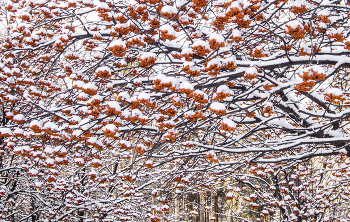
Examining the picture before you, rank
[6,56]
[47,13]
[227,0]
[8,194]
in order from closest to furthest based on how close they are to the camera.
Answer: [227,0] → [47,13] → [6,56] → [8,194]

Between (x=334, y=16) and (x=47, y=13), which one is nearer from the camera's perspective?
(x=334, y=16)

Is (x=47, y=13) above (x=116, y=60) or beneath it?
above

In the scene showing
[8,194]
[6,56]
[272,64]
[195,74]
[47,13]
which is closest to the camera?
[195,74]

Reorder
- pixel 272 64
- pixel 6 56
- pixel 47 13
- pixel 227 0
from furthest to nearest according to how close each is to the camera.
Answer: pixel 6 56 → pixel 47 13 → pixel 272 64 → pixel 227 0

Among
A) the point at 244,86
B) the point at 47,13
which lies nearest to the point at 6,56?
the point at 47,13

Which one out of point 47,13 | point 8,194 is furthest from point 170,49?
point 8,194

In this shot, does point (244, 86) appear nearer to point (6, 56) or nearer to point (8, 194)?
point (6, 56)

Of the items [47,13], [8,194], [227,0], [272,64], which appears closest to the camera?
[227,0]

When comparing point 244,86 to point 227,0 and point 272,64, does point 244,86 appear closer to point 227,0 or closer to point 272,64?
point 272,64

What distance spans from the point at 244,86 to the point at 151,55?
1.99 meters

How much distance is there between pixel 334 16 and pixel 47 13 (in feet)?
12.4

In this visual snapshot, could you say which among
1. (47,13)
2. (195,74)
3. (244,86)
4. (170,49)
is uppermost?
(47,13)

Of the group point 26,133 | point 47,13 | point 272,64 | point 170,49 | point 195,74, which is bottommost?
point 26,133

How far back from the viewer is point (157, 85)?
113 inches
